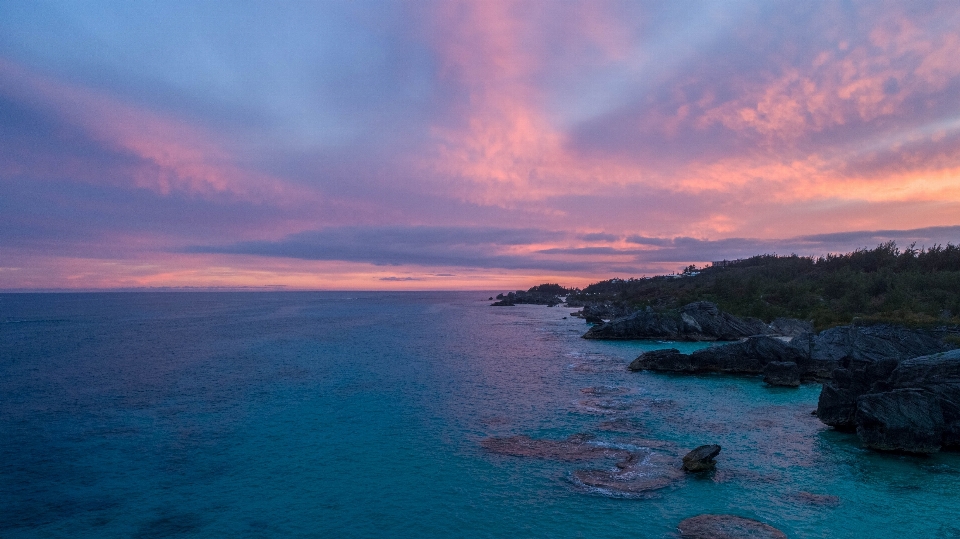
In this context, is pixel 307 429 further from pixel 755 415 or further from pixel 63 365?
pixel 63 365

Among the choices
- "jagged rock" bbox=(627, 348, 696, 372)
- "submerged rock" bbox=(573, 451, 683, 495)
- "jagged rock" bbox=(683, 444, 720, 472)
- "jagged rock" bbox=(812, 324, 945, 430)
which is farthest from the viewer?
"jagged rock" bbox=(627, 348, 696, 372)

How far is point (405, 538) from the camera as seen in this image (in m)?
21.3

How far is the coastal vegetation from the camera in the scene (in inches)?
2854

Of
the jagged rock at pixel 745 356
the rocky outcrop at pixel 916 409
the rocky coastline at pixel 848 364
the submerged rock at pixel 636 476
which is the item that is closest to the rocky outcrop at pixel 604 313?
the rocky coastline at pixel 848 364

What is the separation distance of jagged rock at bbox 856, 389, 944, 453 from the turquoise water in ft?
3.00

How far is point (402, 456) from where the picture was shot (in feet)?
103

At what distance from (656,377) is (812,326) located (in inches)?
1961

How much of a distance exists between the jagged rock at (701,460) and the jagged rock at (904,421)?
474 inches

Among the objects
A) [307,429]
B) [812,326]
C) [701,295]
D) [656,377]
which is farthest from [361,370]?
[701,295]

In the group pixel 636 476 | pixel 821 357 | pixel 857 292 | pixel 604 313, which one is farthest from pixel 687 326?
pixel 636 476

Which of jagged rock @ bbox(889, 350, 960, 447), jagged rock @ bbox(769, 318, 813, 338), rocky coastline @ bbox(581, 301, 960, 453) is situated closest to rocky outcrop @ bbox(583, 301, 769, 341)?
rocky coastline @ bbox(581, 301, 960, 453)

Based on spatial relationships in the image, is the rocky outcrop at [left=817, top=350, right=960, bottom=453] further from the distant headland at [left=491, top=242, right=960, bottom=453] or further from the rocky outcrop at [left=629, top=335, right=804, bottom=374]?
the rocky outcrop at [left=629, top=335, right=804, bottom=374]

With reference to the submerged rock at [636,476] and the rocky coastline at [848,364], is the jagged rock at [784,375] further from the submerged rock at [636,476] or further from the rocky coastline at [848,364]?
the submerged rock at [636,476]

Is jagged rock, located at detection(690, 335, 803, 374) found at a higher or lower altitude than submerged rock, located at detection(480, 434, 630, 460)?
higher
